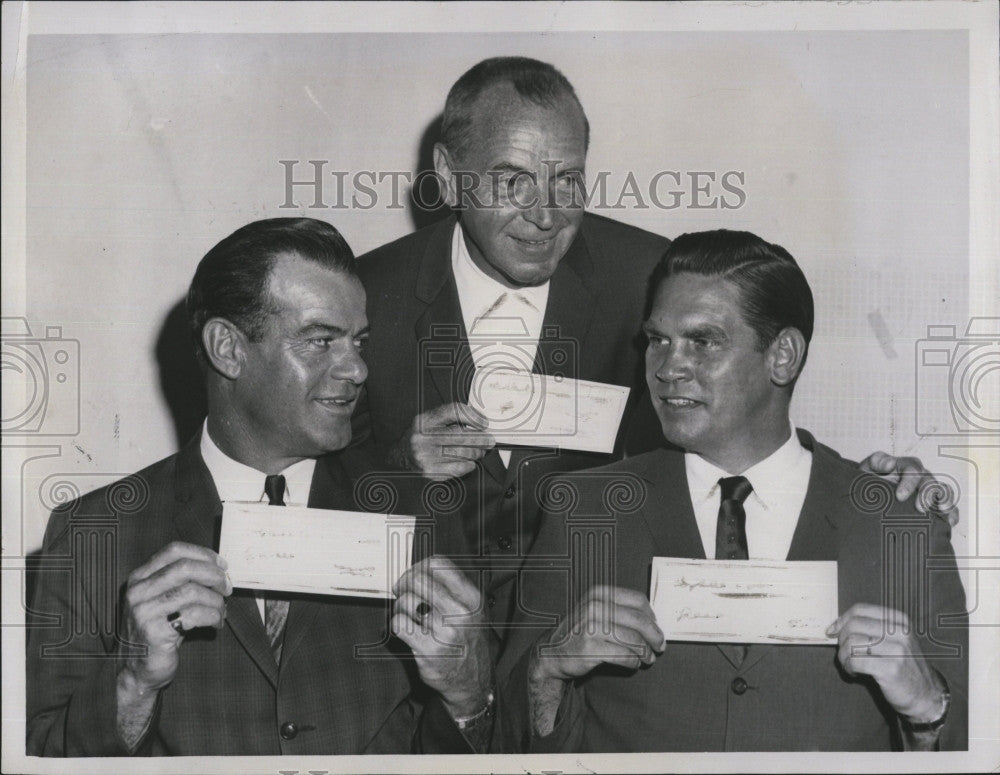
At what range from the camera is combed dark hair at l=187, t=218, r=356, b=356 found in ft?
7.30

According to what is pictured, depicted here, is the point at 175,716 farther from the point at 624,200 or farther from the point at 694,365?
the point at 624,200

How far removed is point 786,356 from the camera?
2305mm

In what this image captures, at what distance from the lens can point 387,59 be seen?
93.9 inches

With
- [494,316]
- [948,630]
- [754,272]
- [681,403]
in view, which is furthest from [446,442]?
[948,630]

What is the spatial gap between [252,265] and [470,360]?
1.55 ft

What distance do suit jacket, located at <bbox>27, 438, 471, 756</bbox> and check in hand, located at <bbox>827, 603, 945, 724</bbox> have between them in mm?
792

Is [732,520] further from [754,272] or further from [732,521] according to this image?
[754,272]

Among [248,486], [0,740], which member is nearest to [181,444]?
[248,486]

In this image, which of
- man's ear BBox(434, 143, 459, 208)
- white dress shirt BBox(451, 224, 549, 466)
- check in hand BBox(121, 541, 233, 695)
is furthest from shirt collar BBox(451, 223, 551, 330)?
check in hand BBox(121, 541, 233, 695)

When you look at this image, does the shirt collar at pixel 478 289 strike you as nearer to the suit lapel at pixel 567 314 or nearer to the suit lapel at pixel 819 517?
the suit lapel at pixel 567 314

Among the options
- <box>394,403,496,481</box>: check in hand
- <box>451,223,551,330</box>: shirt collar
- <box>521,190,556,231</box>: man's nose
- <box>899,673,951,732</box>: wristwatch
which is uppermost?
<box>521,190,556,231</box>: man's nose

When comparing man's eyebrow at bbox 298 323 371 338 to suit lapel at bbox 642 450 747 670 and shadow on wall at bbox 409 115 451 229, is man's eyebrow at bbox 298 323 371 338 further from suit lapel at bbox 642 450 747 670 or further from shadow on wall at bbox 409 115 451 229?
suit lapel at bbox 642 450 747 670

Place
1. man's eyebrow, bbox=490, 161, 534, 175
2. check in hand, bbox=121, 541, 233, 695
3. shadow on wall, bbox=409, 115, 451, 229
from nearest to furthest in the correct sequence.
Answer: check in hand, bbox=121, 541, 233, 695 → man's eyebrow, bbox=490, 161, 534, 175 → shadow on wall, bbox=409, 115, 451, 229

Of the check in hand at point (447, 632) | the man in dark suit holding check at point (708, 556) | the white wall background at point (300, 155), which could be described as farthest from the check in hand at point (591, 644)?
the white wall background at point (300, 155)
